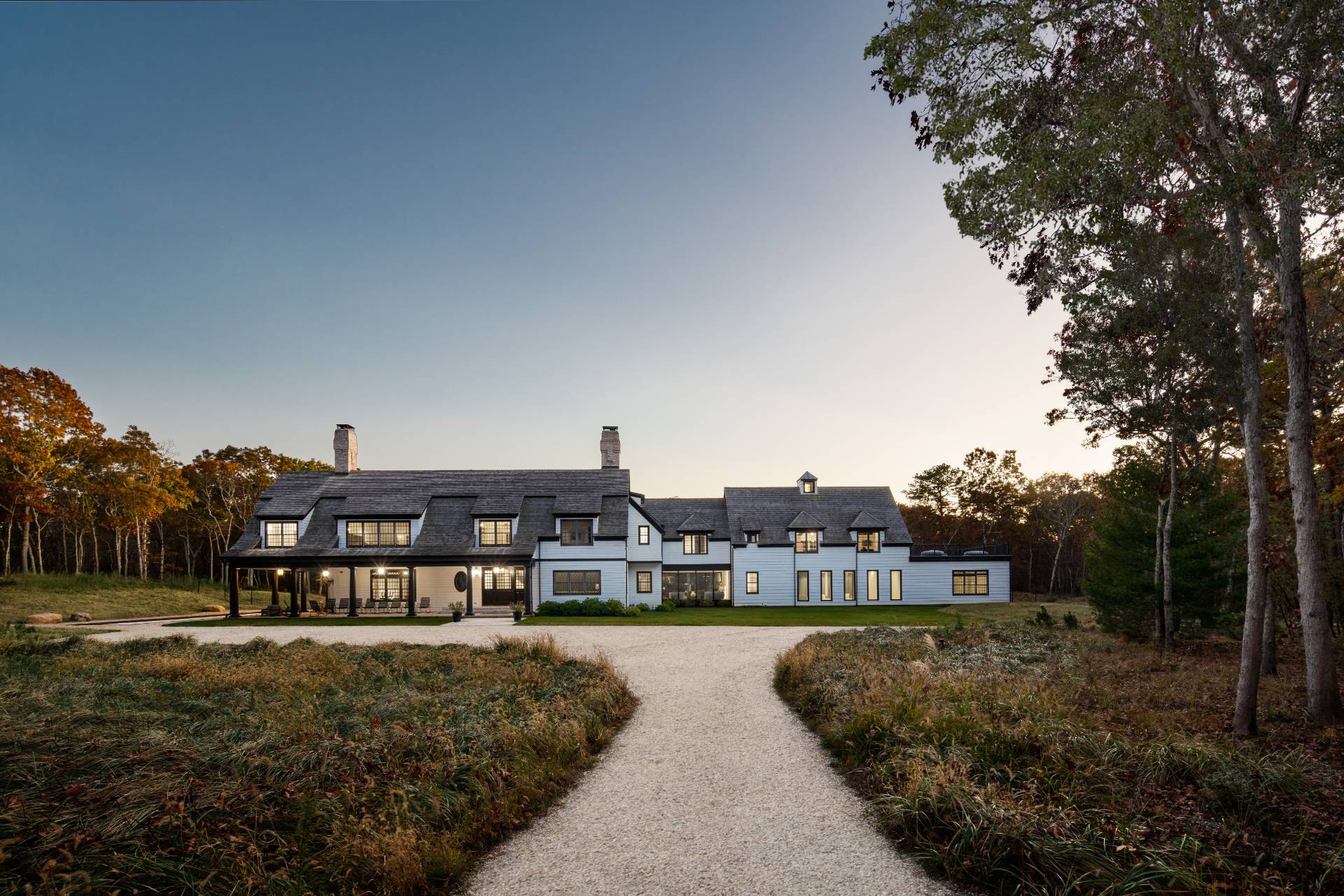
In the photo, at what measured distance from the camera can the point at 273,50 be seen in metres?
13.5

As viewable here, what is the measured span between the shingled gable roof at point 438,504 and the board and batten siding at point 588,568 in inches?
57.4

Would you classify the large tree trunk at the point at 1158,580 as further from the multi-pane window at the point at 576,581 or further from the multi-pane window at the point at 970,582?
the multi-pane window at the point at 576,581

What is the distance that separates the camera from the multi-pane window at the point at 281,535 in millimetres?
28266

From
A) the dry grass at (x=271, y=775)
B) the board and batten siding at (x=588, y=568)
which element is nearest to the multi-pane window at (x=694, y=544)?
the board and batten siding at (x=588, y=568)

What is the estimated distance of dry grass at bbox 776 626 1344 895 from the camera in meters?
4.25

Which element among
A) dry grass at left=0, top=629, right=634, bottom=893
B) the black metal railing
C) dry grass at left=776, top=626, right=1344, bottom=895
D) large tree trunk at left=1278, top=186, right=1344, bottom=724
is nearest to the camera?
dry grass at left=0, top=629, right=634, bottom=893

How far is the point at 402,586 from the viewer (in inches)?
1159

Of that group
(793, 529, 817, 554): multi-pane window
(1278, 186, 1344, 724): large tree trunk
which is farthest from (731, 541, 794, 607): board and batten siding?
(1278, 186, 1344, 724): large tree trunk

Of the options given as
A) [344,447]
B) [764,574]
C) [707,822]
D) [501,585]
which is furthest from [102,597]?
[707,822]

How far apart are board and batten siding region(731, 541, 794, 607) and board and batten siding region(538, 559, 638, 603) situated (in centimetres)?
730

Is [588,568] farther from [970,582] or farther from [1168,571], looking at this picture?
[1168,571]

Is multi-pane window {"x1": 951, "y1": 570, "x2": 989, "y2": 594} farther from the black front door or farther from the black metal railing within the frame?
the black front door

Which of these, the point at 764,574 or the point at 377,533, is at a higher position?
the point at 377,533

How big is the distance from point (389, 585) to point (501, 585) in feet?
19.0
